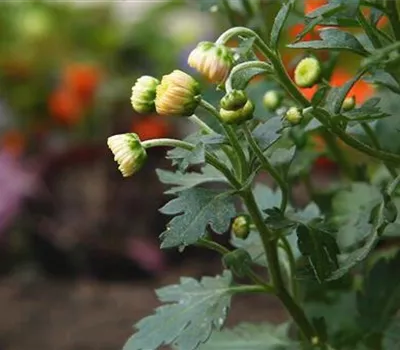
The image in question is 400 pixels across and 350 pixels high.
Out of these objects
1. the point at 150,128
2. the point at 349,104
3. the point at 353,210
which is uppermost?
the point at 349,104

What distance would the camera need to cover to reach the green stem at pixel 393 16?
51 centimetres

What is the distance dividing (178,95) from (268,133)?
7 cm

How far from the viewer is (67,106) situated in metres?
2.05

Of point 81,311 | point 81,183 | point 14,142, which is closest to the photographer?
point 81,311

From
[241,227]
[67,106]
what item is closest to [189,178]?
[241,227]

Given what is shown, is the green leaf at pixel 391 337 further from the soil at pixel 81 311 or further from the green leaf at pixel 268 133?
the soil at pixel 81 311

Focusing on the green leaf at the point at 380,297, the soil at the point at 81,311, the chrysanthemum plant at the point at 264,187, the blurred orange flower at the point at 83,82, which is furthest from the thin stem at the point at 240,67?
the blurred orange flower at the point at 83,82

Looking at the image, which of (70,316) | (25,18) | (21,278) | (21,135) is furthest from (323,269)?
(25,18)

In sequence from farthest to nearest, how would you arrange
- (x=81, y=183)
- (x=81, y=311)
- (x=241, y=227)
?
(x=81, y=183) → (x=81, y=311) → (x=241, y=227)

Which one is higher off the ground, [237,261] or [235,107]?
[235,107]

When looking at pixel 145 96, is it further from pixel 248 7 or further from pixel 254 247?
pixel 248 7

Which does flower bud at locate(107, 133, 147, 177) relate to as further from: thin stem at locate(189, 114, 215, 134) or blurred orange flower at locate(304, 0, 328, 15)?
blurred orange flower at locate(304, 0, 328, 15)

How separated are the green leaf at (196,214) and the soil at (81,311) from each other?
2.38 feet

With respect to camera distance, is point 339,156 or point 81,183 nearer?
point 339,156
